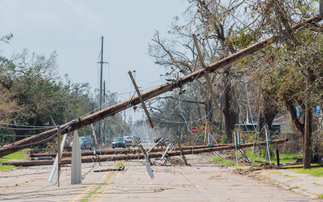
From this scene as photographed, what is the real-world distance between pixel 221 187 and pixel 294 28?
22.5ft

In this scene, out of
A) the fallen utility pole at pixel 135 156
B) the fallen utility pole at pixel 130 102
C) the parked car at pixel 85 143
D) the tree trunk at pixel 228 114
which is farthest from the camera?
the parked car at pixel 85 143

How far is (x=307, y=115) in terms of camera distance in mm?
16422

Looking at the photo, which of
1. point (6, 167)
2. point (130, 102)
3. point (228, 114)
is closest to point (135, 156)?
point (6, 167)

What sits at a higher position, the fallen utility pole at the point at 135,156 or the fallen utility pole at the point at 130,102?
the fallen utility pole at the point at 130,102

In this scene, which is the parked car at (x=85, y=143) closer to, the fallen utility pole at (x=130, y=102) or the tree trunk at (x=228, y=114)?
the tree trunk at (x=228, y=114)

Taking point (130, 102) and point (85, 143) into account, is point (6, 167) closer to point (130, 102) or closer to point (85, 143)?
point (130, 102)

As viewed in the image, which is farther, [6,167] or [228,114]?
[228,114]

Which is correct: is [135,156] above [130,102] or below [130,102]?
below

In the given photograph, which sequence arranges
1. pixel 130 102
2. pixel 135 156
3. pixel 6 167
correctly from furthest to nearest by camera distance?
1. pixel 135 156
2. pixel 6 167
3. pixel 130 102

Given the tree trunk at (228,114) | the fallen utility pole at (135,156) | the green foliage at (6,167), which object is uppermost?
the tree trunk at (228,114)

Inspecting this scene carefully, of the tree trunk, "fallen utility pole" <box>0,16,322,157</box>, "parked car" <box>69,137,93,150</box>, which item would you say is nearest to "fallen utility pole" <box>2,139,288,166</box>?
the tree trunk

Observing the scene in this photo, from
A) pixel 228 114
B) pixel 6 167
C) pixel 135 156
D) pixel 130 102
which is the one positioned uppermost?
pixel 130 102

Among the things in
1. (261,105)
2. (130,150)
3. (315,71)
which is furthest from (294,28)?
(130,150)

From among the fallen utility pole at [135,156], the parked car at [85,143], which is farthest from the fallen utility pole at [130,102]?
the parked car at [85,143]
